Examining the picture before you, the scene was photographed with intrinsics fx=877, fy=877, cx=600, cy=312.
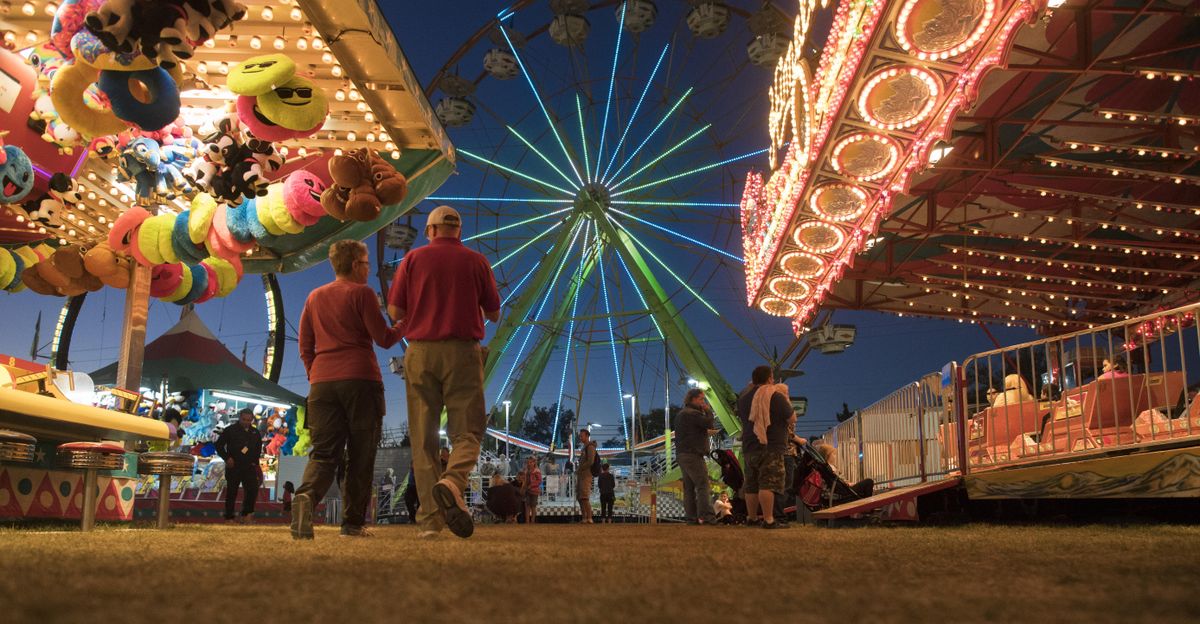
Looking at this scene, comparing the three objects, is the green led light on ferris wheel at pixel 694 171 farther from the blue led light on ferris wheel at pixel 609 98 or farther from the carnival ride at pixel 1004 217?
the carnival ride at pixel 1004 217

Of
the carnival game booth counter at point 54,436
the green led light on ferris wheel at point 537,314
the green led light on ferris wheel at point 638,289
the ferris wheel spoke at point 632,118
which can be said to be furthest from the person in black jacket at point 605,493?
the carnival game booth counter at point 54,436

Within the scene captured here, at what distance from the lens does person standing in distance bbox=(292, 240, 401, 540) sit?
4219mm

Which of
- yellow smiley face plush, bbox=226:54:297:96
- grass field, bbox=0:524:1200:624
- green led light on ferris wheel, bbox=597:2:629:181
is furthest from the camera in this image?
green led light on ferris wheel, bbox=597:2:629:181

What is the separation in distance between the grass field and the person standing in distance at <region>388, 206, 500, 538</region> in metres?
1.01

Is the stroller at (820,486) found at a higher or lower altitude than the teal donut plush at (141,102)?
lower

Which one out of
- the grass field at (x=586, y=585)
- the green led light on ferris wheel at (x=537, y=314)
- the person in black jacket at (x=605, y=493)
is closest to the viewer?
the grass field at (x=586, y=585)

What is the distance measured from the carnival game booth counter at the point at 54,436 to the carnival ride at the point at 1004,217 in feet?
16.9

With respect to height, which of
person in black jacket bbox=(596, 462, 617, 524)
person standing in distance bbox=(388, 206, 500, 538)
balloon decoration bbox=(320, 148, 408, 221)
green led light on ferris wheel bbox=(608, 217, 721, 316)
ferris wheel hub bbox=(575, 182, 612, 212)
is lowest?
person in black jacket bbox=(596, 462, 617, 524)

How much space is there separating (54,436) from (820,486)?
20.2ft

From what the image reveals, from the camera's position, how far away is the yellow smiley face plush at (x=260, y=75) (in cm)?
509

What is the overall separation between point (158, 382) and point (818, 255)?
13.4 metres

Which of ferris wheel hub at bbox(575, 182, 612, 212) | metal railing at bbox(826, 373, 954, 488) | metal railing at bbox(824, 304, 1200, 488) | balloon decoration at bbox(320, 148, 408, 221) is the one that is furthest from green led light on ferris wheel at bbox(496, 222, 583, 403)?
balloon decoration at bbox(320, 148, 408, 221)

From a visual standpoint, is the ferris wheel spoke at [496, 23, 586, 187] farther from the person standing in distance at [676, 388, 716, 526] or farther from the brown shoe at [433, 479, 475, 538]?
the brown shoe at [433, 479, 475, 538]

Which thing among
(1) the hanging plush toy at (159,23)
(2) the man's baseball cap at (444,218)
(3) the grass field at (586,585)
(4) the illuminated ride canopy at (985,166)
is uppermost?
(4) the illuminated ride canopy at (985,166)
